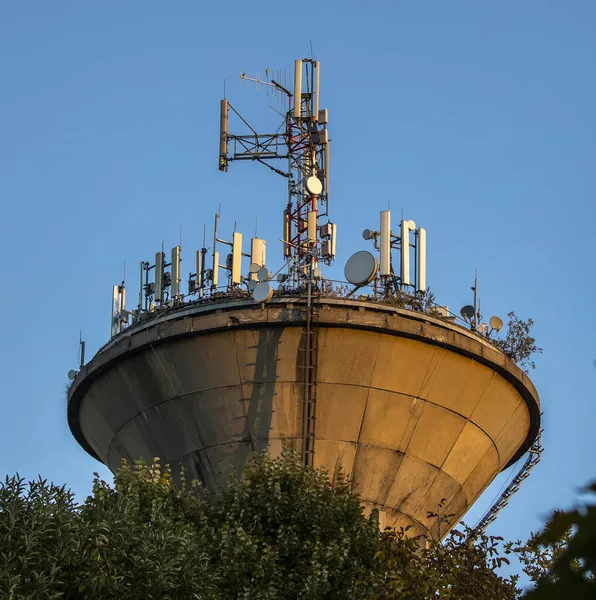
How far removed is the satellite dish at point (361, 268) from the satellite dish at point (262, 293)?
1794 millimetres

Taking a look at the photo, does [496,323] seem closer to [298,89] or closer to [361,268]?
[361,268]

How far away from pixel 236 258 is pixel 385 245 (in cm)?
339

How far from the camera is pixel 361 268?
24.1 meters

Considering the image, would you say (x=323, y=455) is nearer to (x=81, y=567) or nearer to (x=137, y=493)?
(x=137, y=493)

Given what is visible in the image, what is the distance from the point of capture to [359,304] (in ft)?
77.6

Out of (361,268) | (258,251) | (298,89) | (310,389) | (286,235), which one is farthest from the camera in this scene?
(298,89)

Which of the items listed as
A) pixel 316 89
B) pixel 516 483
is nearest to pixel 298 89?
pixel 316 89

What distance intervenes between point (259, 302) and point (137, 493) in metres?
5.29

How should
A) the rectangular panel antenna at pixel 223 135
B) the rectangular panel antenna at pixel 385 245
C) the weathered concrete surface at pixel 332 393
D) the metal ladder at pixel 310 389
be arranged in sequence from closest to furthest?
the metal ladder at pixel 310 389, the weathered concrete surface at pixel 332 393, the rectangular panel antenna at pixel 385 245, the rectangular panel antenna at pixel 223 135

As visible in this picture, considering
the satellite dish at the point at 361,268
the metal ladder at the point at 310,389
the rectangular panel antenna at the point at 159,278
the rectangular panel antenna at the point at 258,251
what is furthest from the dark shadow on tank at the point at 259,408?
the rectangular panel antenna at the point at 159,278

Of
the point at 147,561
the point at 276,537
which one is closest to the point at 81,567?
the point at 147,561

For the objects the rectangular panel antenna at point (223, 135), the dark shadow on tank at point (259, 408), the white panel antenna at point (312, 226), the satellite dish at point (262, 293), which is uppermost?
the rectangular panel antenna at point (223, 135)

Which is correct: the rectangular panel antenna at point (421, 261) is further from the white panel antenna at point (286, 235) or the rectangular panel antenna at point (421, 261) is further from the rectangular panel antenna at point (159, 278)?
the rectangular panel antenna at point (159, 278)

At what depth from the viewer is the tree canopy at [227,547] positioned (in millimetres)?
15531
